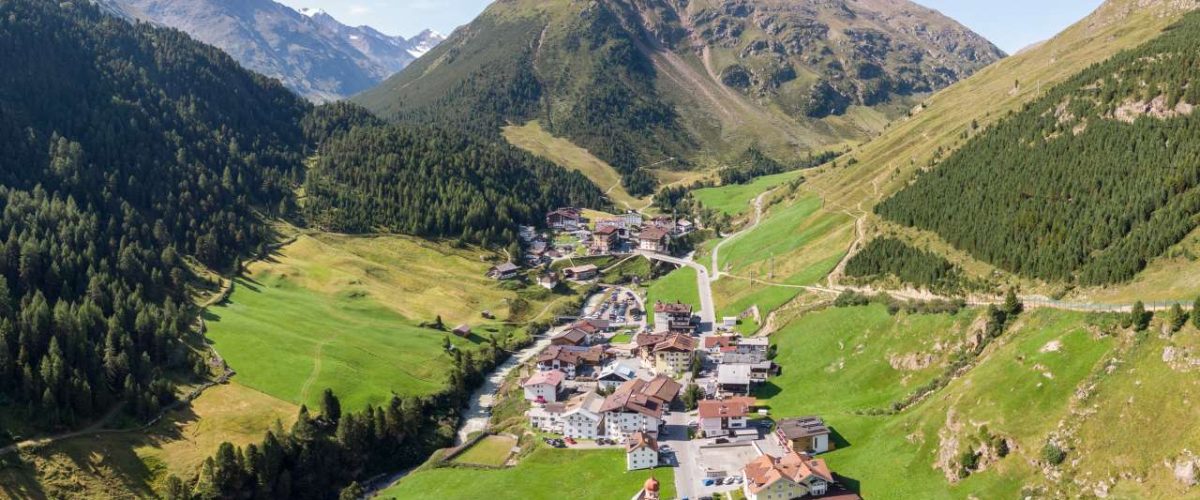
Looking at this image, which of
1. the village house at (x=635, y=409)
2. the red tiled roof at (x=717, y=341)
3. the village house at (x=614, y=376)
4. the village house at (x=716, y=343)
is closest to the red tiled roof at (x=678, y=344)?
the red tiled roof at (x=717, y=341)

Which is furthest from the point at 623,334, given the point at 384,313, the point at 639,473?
the point at 639,473

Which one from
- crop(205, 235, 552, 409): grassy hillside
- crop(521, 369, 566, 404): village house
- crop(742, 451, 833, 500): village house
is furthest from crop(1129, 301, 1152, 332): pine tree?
crop(205, 235, 552, 409): grassy hillside

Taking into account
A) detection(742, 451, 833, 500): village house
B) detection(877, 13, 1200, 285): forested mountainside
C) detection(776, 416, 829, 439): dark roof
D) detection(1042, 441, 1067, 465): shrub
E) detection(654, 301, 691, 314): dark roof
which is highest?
detection(877, 13, 1200, 285): forested mountainside

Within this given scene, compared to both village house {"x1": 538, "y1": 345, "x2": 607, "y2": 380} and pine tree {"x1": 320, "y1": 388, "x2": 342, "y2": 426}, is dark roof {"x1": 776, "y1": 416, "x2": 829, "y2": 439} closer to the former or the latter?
village house {"x1": 538, "y1": 345, "x2": 607, "y2": 380}

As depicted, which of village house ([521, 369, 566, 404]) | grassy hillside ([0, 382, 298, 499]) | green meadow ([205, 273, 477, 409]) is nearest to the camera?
grassy hillside ([0, 382, 298, 499])

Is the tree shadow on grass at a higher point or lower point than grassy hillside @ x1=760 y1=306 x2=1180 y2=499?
lower

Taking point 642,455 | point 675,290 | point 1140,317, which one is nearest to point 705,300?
point 675,290

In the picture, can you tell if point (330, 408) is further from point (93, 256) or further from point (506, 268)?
point (506, 268)

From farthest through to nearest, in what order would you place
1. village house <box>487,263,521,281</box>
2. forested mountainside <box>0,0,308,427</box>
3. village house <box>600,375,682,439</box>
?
village house <box>487,263,521,281</box> → forested mountainside <box>0,0,308,427</box> → village house <box>600,375,682,439</box>
